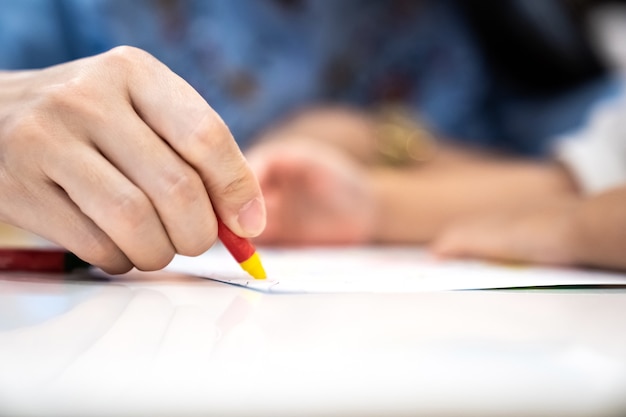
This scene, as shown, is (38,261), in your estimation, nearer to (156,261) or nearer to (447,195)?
(156,261)

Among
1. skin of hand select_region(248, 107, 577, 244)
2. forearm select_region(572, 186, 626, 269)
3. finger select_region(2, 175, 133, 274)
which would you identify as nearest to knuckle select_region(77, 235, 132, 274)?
finger select_region(2, 175, 133, 274)

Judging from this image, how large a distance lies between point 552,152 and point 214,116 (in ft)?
2.02

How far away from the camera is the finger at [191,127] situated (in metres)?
0.35

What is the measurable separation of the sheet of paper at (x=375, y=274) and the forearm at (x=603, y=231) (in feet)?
0.04

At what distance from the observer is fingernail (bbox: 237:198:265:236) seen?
0.38m

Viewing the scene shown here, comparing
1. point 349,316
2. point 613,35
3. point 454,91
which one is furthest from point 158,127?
point 613,35

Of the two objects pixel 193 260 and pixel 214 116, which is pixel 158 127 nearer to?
pixel 214 116

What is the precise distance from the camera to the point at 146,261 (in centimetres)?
38

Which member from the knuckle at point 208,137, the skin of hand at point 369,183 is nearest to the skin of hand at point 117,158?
the knuckle at point 208,137

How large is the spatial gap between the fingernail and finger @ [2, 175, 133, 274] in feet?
0.22

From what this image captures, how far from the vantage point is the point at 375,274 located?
439 mm

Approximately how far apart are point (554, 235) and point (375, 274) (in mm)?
155

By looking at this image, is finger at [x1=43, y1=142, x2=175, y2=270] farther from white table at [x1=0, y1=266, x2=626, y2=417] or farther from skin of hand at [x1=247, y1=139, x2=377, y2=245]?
skin of hand at [x1=247, y1=139, x2=377, y2=245]

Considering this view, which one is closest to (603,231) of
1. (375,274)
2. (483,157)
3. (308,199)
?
(375,274)
